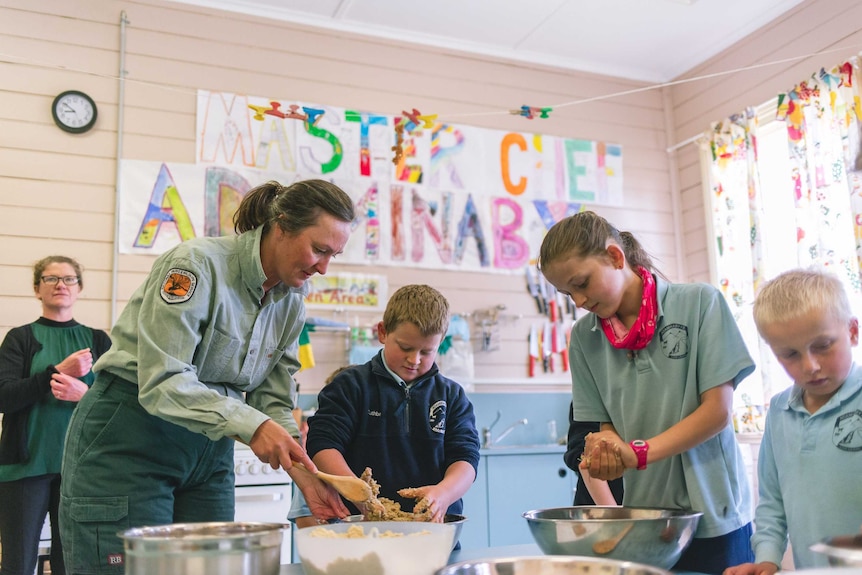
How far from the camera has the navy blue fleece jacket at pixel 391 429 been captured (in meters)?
1.87

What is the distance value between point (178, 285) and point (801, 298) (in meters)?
1.20

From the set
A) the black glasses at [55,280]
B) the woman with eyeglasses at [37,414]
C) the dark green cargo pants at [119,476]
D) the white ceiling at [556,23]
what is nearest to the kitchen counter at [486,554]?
the dark green cargo pants at [119,476]

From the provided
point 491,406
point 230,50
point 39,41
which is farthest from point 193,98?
point 491,406

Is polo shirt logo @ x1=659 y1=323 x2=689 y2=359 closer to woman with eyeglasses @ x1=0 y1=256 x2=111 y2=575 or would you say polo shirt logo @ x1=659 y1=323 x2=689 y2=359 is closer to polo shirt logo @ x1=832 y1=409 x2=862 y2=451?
polo shirt logo @ x1=832 y1=409 x2=862 y2=451

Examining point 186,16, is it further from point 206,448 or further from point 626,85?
point 206,448

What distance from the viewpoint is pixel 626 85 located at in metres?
5.17

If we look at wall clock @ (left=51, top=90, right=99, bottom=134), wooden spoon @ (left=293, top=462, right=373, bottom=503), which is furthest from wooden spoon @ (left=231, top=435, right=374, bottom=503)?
wall clock @ (left=51, top=90, right=99, bottom=134)

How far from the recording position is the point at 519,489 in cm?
384

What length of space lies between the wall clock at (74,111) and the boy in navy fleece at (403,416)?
2.60 meters

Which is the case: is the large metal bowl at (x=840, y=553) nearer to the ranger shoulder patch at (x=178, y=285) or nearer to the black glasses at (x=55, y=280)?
the ranger shoulder patch at (x=178, y=285)

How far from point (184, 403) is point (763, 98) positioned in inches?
155

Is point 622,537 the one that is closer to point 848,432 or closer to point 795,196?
point 848,432

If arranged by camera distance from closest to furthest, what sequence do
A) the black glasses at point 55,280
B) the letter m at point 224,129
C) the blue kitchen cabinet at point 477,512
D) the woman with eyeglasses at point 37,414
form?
1. the woman with eyeglasses at point 37,414
2. the black glasses at point 55,280
3. the blue kitchen cabinet at point 477,512
4. the letter m at point 224,129

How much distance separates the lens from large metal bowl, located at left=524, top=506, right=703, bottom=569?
1.14 m
